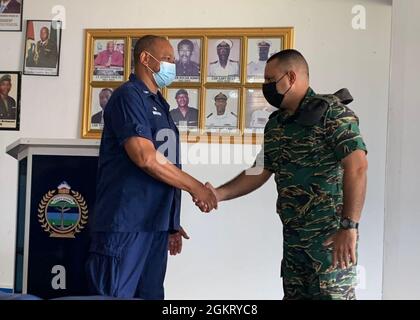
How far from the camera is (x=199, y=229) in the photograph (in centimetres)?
200

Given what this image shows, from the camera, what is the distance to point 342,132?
134 cm

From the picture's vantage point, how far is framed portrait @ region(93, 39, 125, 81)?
1.83 metres

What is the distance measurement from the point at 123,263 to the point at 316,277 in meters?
0.57

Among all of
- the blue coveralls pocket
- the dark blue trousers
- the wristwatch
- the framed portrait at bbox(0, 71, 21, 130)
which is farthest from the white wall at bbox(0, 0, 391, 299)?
the wristwatch

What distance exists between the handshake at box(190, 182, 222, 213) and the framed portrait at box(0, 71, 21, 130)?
27.2 inches

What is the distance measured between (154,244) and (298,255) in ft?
1.49

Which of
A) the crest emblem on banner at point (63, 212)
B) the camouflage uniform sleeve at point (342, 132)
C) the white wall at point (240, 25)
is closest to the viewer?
the camouflage uniform sleeve at point (342, 132)

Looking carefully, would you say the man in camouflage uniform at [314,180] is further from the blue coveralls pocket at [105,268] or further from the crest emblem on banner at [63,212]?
the crest emblem on banner at [63,212]

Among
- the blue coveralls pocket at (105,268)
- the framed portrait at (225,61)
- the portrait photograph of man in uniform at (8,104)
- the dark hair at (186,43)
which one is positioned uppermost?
the dark hair at (186,43)

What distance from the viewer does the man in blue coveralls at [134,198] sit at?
1476 mm

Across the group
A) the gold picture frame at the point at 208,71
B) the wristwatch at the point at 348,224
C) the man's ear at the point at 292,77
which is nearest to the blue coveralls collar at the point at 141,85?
the gold picture frame at the point at 208,71

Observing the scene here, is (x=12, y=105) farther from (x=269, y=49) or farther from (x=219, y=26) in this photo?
(x=269, y=49)

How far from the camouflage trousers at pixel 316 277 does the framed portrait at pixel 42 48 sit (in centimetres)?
106

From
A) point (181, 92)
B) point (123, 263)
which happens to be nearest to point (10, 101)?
point (181, 92)
